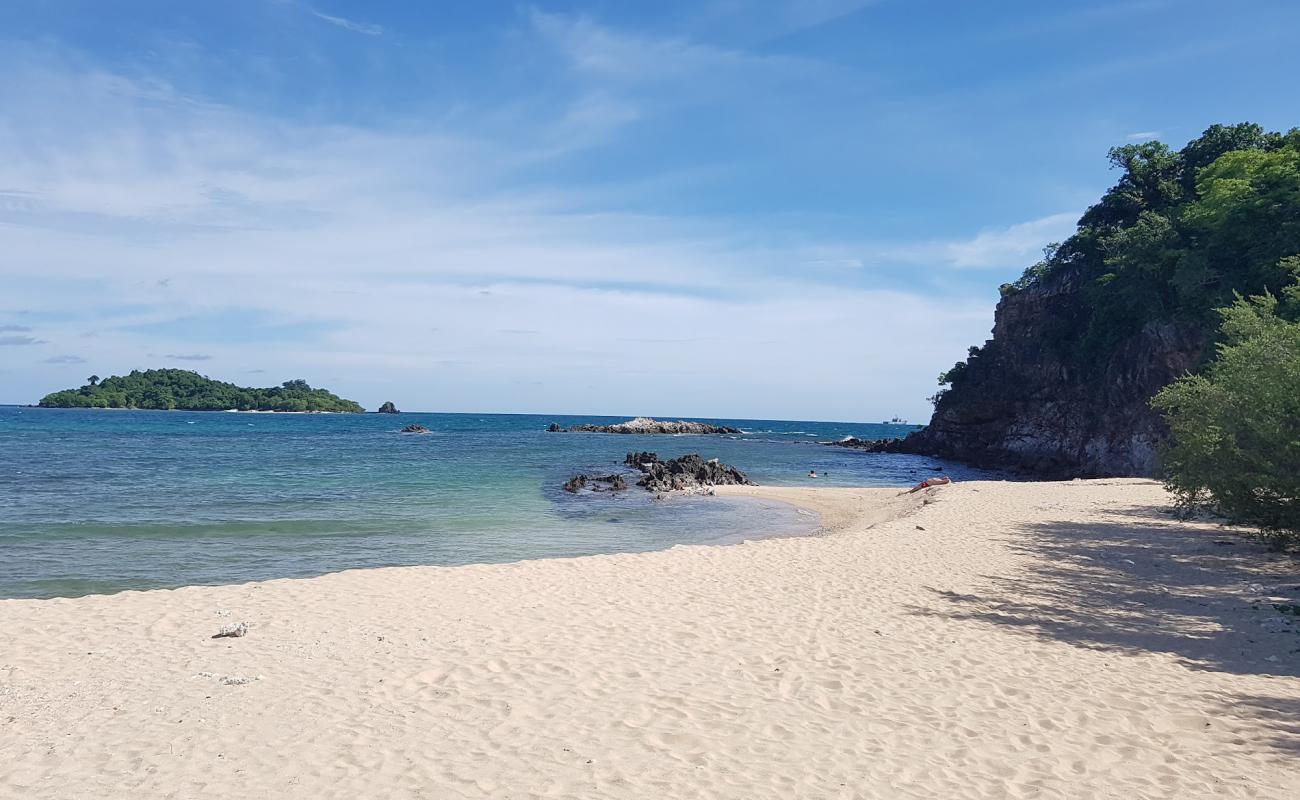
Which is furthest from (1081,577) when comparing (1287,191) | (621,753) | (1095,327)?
(1095,327)

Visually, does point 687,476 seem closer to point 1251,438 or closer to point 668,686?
point 1251,438

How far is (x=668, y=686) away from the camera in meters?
7.18

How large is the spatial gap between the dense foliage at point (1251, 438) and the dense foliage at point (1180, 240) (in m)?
15.3

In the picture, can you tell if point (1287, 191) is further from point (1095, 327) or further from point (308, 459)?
point (308, 459)

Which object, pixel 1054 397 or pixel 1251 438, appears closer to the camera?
pixel 1251 438

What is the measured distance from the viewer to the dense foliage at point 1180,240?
97.2 feet

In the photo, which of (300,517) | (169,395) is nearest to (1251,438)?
(300,517)

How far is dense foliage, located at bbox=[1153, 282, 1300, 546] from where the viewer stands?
38.9 feet

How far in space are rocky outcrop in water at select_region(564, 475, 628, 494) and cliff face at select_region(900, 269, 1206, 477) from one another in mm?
23040

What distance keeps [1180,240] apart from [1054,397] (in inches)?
597

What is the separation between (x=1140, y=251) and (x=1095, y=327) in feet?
23.9

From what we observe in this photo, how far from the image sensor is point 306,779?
5.23 m

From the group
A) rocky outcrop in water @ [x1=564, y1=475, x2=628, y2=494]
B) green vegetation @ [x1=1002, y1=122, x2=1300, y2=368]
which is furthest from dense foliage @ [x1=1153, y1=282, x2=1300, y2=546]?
rocky outcrop in water @ [x1=564, y1=475, x2=628, y2=494]

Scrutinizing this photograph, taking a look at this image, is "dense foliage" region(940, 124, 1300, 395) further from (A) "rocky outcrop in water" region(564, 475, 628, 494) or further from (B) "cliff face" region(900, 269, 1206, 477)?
(A) "rocky outcrop in water" region(564, 475, 628, 494)
